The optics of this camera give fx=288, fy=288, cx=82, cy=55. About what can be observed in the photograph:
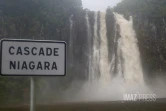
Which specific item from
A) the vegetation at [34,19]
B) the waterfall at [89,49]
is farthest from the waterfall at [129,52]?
the vegetation at [34,19]


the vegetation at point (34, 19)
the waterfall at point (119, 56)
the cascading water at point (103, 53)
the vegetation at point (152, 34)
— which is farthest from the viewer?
the vegetation at point (152, 34)

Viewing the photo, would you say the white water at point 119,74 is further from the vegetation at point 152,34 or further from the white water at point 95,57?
the vegetation at point 152,34

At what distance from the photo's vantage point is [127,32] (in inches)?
1511


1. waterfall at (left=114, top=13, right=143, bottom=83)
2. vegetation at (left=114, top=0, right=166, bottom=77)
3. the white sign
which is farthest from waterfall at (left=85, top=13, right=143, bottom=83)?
the white sign

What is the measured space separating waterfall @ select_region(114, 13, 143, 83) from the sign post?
3381 cm

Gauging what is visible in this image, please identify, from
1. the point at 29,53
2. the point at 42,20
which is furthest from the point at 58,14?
the point at 29,53

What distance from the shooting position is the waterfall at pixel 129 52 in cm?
3597

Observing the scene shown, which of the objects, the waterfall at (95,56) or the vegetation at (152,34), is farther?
the vegetation at (152,34)

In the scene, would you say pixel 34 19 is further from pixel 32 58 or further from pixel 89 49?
pixel 32 58

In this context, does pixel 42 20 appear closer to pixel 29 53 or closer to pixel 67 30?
pixel 67 30

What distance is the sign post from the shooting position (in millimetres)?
2352

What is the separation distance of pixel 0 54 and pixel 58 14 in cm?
3733

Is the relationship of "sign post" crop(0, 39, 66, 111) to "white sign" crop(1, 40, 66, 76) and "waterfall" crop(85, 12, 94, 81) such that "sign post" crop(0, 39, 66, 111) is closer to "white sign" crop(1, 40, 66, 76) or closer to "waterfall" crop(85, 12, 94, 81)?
"white sign" crop(1, 40, 66, 76)

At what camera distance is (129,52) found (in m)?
36.9
